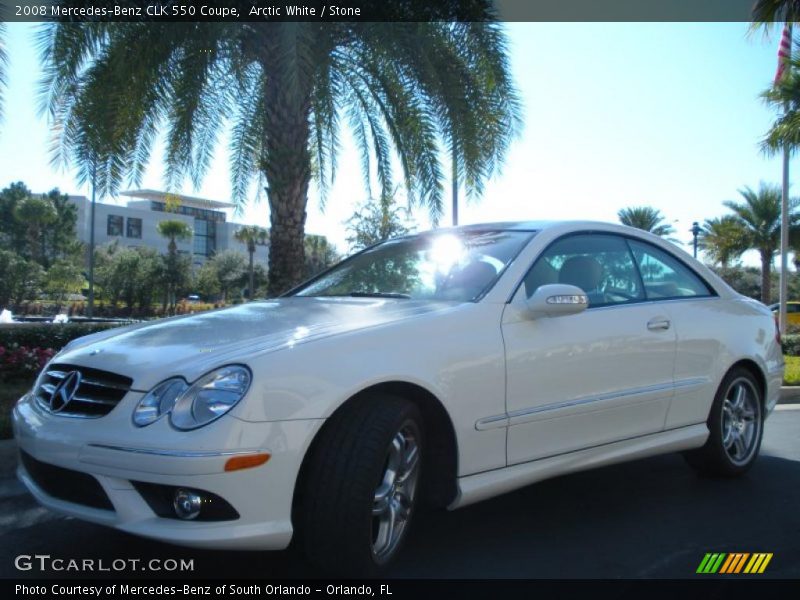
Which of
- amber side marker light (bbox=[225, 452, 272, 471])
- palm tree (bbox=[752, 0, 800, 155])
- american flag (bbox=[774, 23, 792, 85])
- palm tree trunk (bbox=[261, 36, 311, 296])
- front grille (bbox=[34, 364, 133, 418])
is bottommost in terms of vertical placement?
amber side marker light (bbox=[225, 452, 272, 471])

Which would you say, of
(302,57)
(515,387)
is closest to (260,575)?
(515,387)

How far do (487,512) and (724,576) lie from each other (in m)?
1.27

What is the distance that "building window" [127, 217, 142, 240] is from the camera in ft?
294

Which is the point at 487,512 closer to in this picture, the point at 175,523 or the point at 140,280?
the point at 175,523

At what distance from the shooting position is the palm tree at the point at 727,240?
32938 millimetres

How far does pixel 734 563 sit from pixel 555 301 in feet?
4.73

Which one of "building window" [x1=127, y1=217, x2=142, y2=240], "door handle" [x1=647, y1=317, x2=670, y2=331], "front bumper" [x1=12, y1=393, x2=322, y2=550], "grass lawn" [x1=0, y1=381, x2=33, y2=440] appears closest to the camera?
"front bumper" [x1=12, y1=393, x2=322, y2=550]

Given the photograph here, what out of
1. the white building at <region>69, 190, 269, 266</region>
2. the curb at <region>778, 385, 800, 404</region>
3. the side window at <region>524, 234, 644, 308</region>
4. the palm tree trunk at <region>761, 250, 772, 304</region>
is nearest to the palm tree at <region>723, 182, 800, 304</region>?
the palm tree trunk at <region>761, 250, 772, 304</region>

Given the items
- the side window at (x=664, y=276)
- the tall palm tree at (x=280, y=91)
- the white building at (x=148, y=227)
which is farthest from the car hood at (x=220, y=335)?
the white building at (x=148, y=227)

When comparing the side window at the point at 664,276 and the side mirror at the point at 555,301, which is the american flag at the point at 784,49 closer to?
the side window at the point at 664,276

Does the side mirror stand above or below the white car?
above

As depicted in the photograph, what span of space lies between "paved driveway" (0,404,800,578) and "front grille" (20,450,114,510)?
43 cm

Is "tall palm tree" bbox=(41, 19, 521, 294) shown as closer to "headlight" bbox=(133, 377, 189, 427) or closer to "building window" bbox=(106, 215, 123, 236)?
"headlight" bbox=(133, 377, 189, 427)

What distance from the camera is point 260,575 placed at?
3.21 m
